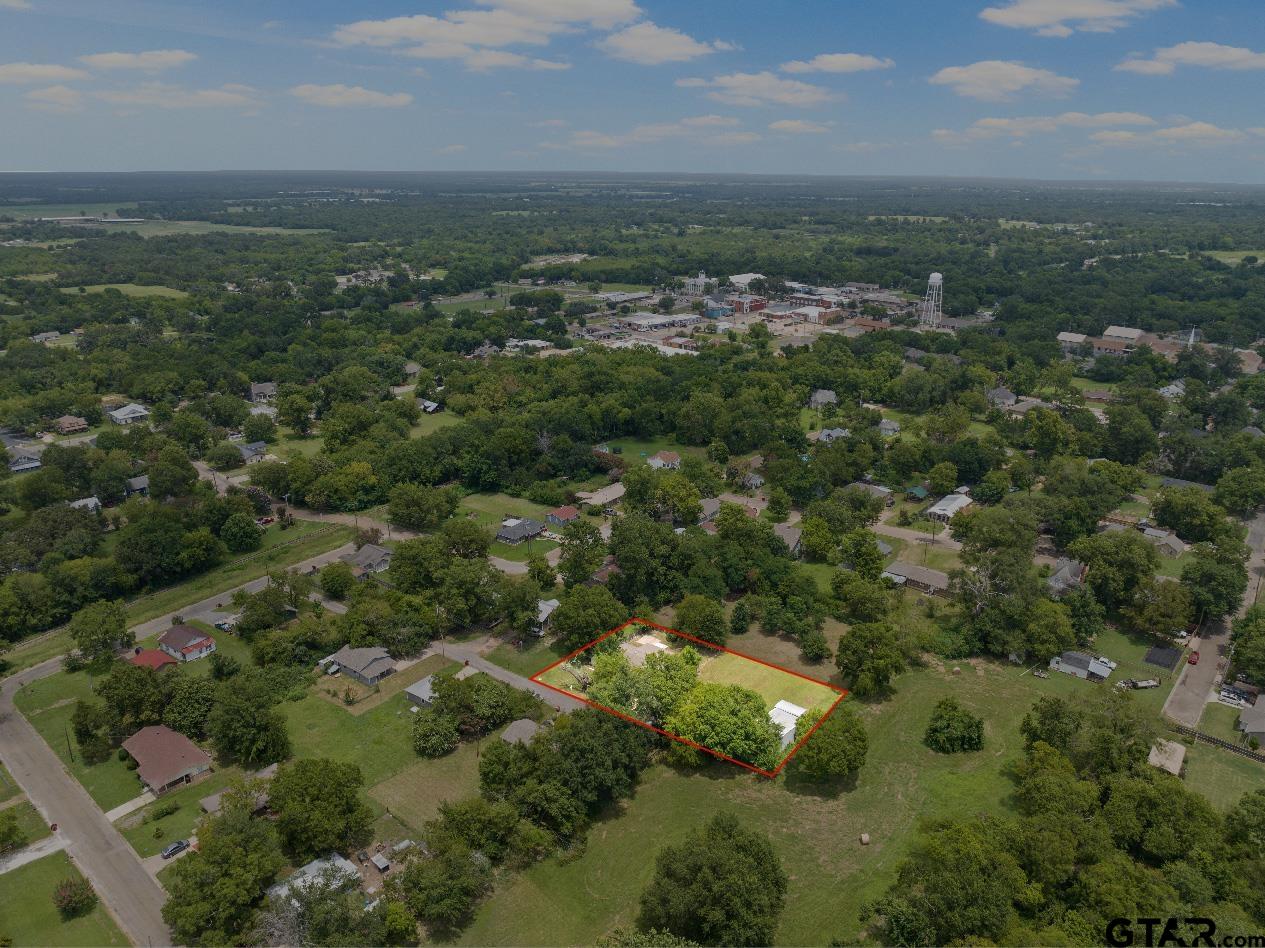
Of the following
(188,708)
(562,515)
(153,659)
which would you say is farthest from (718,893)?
(562,515)

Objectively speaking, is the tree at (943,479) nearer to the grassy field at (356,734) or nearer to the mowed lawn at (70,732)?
the grassy field at (356,734)

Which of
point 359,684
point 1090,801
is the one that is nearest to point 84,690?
point 359,684

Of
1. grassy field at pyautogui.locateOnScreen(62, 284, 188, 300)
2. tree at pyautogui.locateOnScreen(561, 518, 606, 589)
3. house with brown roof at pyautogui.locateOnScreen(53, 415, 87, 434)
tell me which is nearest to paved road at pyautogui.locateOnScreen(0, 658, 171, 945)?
tree at pyautogui.locateOnScreen(561, 518, 606, 589)

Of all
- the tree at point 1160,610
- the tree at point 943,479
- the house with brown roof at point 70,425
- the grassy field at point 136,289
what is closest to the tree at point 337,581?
the tree at point 943,479

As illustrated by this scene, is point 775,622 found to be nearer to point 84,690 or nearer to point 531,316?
point 84,690

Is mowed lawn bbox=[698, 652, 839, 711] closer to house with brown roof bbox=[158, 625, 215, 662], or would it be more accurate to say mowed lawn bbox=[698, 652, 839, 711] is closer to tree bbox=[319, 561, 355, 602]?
tree bbox=[319, 561, 355, 602]

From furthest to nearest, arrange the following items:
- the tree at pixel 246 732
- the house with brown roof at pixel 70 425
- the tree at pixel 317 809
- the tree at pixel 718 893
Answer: the house with brown roof at pixel 70 425
the tree at pixel 246 732
the tree at pixel 317 809
the tree at pixel 718 893
